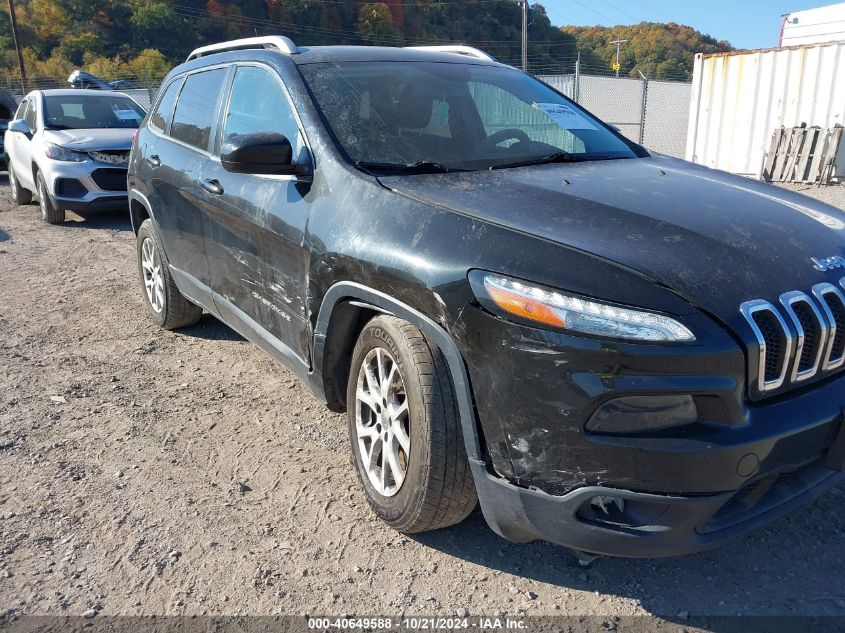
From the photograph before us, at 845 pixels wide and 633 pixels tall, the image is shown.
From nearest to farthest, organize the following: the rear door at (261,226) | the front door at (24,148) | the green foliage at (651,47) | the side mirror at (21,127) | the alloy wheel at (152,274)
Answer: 1. the rear door at (261,226)
2. the alloy wheel at (152,274)
3. the side mirror at (21,127)
4. the front door at (24,148)
5. the green foliage at (651,47)

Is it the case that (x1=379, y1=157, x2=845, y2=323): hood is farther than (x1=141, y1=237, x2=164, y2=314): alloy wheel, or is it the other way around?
(x1=141, y1=237, x2=164, y2=314): alloy wheel

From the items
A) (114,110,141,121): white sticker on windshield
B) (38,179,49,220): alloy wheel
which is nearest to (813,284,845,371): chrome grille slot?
(38,179,49,220): alloy wheel

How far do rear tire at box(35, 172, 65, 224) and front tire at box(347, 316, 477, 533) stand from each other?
7.95m

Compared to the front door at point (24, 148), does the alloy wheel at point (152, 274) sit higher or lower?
lower

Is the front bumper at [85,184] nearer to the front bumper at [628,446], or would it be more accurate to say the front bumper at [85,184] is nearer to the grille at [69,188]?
the grille at [69,188]

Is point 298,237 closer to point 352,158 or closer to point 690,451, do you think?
point 352,158

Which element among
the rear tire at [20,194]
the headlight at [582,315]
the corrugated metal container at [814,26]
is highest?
the corrugated metal container at [814,26]

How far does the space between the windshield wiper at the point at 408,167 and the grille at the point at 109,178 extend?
728cm

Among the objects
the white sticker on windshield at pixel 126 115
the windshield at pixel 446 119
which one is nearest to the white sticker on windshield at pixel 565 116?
the windshield at pixel 446 119

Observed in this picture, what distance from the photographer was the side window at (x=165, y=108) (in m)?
4.58

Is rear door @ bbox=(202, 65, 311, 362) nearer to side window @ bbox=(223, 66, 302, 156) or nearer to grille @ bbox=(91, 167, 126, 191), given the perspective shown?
side window @ bbox=(223, 66, 302, 156)

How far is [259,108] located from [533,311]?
2.07 metres

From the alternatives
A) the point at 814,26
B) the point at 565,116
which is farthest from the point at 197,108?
the point at 814,26

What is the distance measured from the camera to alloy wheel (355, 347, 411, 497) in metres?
2.52
